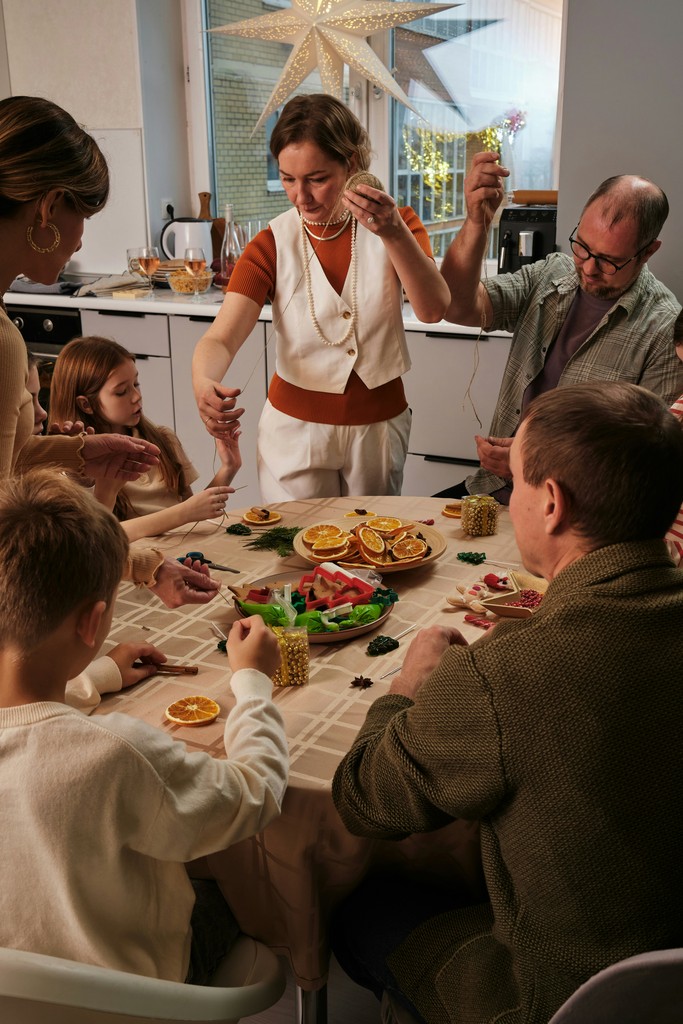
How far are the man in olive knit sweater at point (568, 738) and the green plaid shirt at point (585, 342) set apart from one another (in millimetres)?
1309

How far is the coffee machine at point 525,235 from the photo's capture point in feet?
11.2

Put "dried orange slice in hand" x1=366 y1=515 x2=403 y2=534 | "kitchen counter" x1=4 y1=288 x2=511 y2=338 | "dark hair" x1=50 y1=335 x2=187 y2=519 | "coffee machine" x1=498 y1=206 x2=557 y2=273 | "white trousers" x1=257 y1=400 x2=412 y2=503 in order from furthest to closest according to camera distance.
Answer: "kitchen counter" x1=4 y1=288 x2=511 y2=338
"coffee machine" x1=498 y1=206 x2=557 y2=273
"dark hair" x1=50 y1=335 x2=187 y2=519
"white trousers" x1=257 y1=400 x2=412 y2=503
"dried orange slice in hand" x1=366 y1=515 x2=403 y2=534

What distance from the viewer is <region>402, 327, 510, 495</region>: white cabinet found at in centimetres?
347

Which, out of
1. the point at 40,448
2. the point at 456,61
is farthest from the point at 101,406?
the point at 456,61

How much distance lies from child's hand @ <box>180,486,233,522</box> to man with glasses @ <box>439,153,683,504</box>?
592 mm

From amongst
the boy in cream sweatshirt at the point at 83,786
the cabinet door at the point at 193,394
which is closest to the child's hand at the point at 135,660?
the boy in cream sweatshirt at the point at 83,786

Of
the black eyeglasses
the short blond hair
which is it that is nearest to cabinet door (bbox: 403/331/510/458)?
the black eyeglasses

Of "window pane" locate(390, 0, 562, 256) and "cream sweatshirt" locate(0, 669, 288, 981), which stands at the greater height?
"window pane" locate(390, 0, 562, 256)

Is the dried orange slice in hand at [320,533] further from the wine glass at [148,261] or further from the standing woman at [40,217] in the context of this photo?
the wine glass at [148,261]

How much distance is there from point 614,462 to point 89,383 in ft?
5.92

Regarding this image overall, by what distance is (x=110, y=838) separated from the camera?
99cm

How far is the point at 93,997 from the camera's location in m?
0.85

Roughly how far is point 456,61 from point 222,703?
3366mm

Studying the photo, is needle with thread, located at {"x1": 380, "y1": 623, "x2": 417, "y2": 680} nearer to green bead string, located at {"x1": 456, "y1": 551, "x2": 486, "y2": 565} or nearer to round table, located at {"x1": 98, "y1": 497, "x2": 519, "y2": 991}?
round table, located at {"x1": 98, "y1": 497, "x2": 519, "y2": 991}
